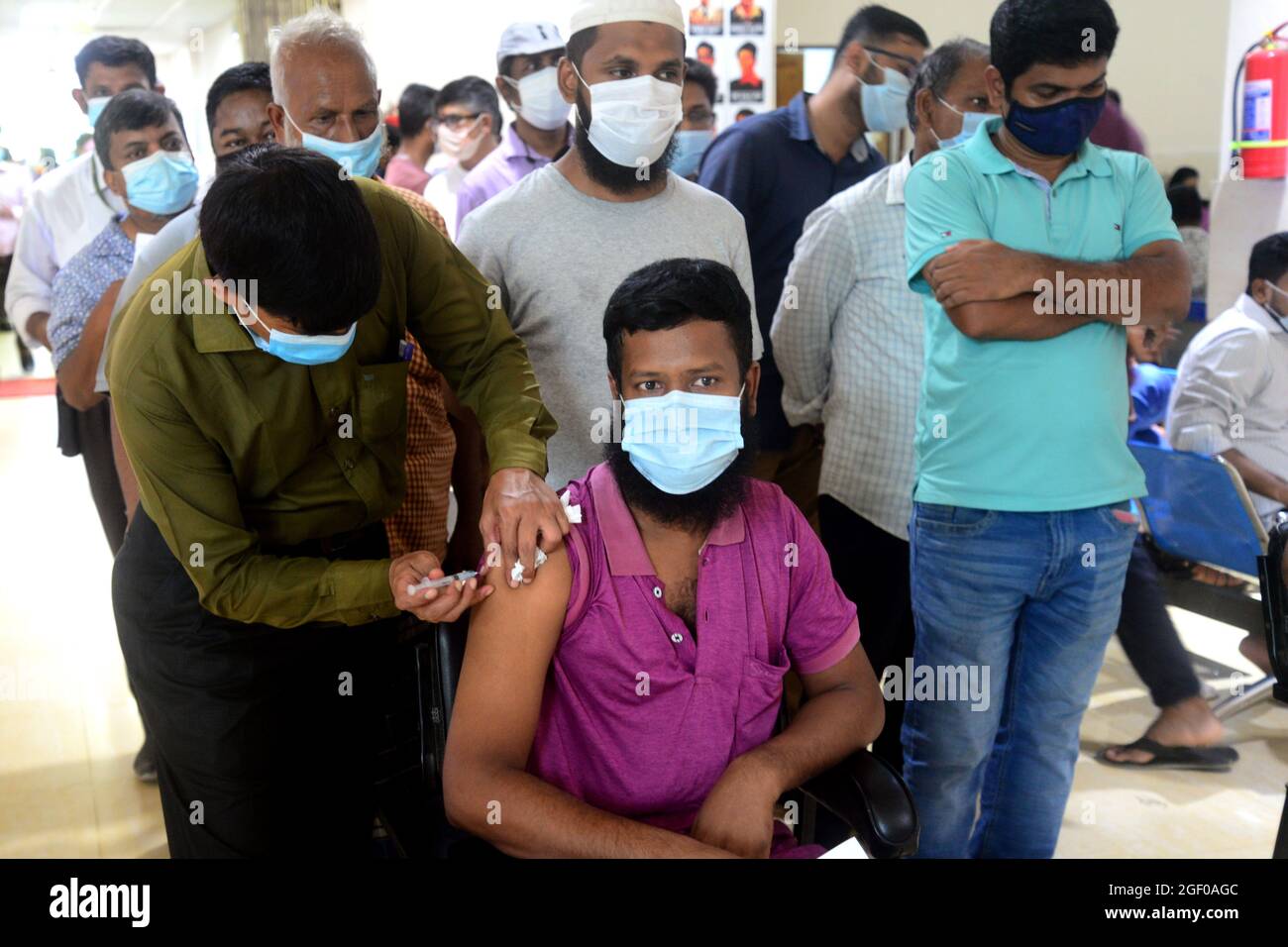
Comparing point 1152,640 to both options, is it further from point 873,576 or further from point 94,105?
point 94,105

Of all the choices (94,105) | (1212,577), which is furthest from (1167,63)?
(94,105)

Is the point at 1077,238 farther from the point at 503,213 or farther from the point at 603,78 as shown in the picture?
the point at 503,213

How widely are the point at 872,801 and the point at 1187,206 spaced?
154 inches

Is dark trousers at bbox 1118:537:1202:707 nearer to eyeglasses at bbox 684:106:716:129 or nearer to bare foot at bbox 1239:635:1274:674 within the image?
bare foot at bbox 1239:635:1274:674

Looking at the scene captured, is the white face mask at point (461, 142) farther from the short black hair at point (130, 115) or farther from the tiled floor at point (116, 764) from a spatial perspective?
the tiled floor at point (116, 764)

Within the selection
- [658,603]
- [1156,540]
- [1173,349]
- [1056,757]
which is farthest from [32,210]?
[1173,349]

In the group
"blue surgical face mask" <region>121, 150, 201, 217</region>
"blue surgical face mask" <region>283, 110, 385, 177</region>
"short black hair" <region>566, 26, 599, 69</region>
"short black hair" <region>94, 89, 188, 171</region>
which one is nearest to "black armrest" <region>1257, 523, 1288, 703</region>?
"short black hair" <region>566, 26, 599, 69</region>

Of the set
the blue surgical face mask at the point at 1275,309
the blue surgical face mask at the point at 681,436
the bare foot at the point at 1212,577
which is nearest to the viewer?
the blue surgical face mask at the point at 681,436

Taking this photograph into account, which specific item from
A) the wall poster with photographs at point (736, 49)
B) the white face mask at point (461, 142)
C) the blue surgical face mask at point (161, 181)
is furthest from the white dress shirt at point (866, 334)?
the wall poster with photographs at point (736, 49)

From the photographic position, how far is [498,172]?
3020 millimetres

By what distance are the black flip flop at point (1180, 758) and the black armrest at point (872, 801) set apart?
1.69 metres

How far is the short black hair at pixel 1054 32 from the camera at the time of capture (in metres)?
1.86

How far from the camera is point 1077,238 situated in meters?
1.98

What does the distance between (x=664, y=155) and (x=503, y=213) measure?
1.10 feet
